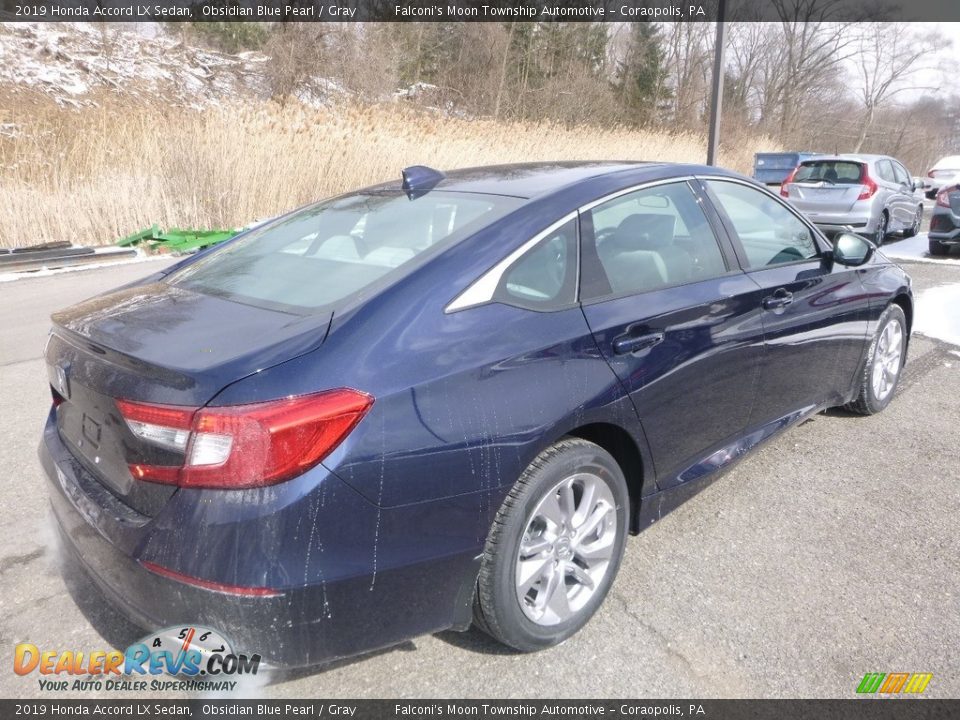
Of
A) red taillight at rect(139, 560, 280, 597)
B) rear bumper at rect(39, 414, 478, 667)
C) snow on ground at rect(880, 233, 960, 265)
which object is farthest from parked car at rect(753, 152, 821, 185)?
red taillight at rect(139, 560, 280, 597)

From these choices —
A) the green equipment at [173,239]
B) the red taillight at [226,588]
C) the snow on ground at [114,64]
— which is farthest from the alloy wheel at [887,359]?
the snow on ground at [114,64]

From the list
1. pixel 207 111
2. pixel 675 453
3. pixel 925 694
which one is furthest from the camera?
pixel 207 111

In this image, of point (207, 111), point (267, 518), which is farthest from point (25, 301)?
point (267, 518)

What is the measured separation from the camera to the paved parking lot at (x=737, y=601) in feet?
7.64

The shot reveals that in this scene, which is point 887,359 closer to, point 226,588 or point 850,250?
point 850,250

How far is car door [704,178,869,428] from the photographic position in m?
3.29

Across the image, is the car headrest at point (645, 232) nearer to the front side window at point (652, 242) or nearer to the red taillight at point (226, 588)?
the front side window at point (652, 242)

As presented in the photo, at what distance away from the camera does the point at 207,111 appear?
12.0m

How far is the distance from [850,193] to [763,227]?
946 cm

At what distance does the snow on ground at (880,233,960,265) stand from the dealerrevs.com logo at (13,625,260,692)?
9975 millimetres

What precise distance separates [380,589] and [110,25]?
44319mm

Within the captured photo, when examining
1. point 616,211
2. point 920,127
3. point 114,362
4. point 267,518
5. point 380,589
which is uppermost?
point 920,127

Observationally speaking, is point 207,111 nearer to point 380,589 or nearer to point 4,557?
point 4,557

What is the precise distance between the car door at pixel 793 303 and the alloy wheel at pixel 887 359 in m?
0.37
